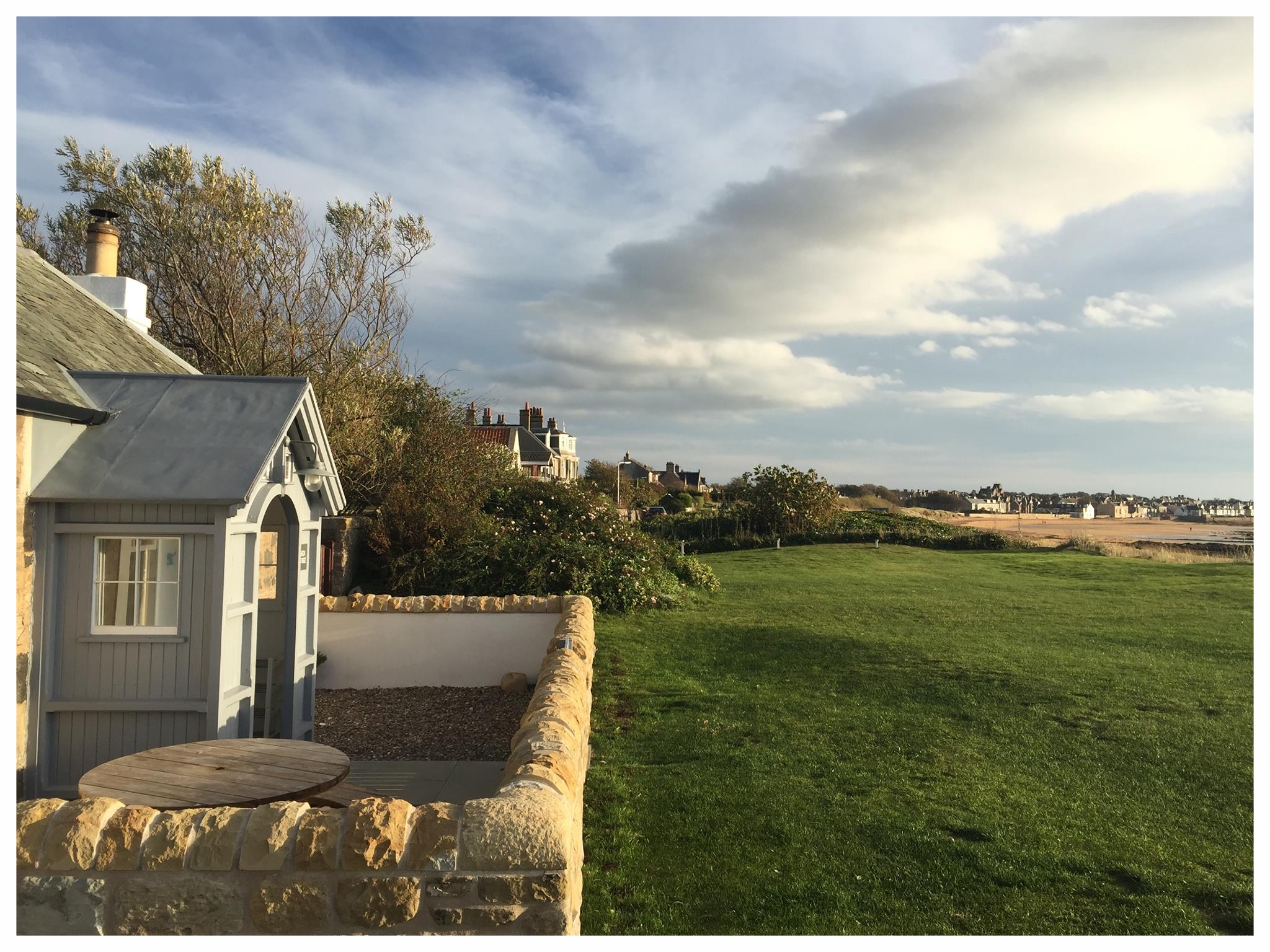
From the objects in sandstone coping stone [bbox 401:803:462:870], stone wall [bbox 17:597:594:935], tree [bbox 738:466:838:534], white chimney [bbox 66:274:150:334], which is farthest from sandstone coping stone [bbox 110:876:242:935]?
tree [bbox 738:466:838:534]

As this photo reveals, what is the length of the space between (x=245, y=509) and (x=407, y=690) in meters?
4.90

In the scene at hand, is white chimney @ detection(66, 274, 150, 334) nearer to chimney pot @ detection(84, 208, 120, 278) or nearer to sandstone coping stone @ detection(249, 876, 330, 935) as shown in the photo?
chimney pot @ detection(84, 208, 120, 278)

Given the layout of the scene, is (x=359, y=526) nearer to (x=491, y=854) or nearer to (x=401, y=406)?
(x=401, y=406)

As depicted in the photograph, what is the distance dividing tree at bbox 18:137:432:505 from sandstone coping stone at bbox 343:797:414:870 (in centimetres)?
1532

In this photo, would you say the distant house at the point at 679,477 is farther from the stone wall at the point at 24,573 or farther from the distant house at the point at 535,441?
the stone wall at the point at 24,573

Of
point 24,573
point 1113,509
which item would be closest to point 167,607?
point 24,573

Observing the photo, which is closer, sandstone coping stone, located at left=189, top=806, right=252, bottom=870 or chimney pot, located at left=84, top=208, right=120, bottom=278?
sandstone coping stone, located at left=189, top=806, right=252, bottom=870

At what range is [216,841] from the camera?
3.74m

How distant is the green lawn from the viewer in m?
5.24

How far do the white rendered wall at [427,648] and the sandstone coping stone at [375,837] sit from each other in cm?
727

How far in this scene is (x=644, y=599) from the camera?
661 inches

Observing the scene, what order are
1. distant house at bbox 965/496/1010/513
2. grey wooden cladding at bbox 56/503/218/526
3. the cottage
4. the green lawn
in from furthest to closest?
1. distant house at bbox 965/496/1010/513
2. grey wooden cladding at bbox 56/503/218/526
3. the cottage
4. the green lawn

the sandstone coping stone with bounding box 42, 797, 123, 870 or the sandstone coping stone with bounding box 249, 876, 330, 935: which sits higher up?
the sandstone coping stone with bounding box 42, 797, 123, 870

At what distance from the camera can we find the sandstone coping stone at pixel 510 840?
3674 mm
